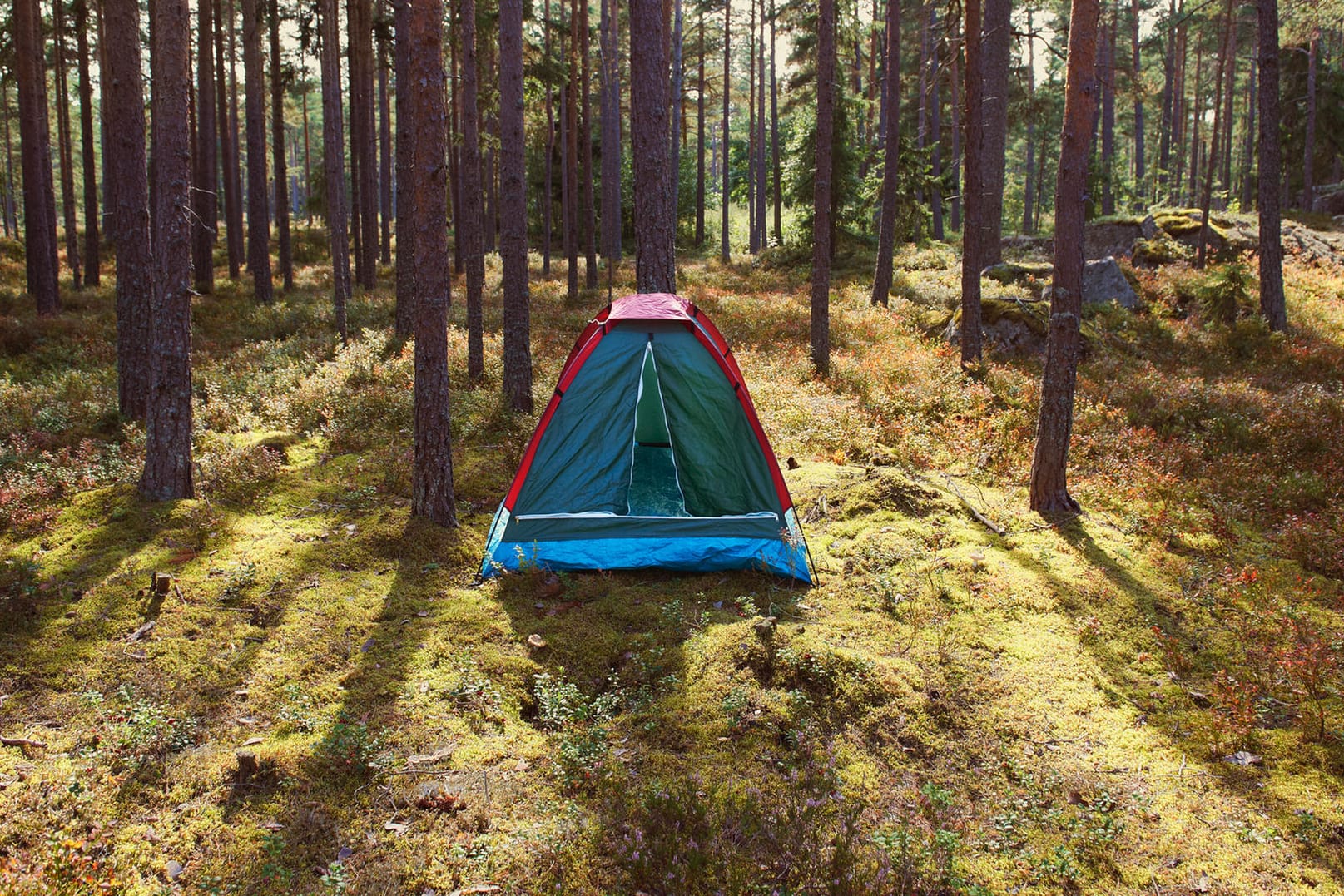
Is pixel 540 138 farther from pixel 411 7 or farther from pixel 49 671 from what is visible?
pixel 49 671

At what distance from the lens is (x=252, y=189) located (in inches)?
933

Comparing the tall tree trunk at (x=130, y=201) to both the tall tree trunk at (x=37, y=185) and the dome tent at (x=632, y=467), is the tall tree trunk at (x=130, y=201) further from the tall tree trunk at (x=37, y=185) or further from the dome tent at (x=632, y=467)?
the tall tree trunk at (x=37, y=185)

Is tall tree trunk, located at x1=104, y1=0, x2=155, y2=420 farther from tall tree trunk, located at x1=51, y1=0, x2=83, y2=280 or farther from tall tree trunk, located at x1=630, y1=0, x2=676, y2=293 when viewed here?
tall tree trunk, located at x1=51, y1=0, x2=83, y2=280

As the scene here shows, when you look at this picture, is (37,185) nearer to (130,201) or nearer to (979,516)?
(130,201)

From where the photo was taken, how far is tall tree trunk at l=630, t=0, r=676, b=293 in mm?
9625

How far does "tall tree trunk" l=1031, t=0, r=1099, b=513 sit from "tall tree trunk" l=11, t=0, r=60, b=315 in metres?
21.4

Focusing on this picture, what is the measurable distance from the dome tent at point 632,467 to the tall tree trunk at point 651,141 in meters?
2.13

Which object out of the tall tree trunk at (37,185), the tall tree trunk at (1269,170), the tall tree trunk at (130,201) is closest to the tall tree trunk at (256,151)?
the tall tree trunk at (37,185)

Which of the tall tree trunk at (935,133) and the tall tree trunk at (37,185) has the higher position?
the tall tree trunk at (935,133)

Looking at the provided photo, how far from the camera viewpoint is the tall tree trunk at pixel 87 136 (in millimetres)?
21219

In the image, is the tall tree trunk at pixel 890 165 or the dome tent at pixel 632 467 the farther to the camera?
the tall tree trunk at pixel 890 165

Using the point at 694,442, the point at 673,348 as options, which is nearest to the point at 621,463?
the point at 694,442

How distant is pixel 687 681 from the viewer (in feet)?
17.4

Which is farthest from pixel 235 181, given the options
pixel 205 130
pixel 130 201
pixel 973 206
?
pixel 973 206
